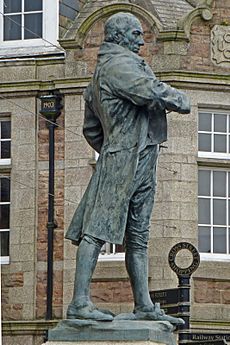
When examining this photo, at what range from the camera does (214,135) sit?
2650 cm

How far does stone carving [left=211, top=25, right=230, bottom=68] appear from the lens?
2652cm

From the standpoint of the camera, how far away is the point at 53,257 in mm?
26391

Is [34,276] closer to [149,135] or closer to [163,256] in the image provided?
[163,256]

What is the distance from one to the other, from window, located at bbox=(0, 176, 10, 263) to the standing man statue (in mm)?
15763

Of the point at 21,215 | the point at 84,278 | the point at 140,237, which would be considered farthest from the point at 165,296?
the point at 84,278

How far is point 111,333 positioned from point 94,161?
1591 cm

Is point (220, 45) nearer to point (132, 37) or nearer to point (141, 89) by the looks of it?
point (132, 37)

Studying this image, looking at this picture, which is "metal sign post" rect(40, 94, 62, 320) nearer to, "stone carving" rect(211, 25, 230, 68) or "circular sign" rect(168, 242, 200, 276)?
"circular sign" rect(168, 242, 200, 276)

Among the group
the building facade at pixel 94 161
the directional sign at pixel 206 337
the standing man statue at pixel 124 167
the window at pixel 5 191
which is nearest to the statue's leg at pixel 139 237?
the standing man statue at pixel 124 167

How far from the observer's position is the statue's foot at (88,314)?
35.0 ft

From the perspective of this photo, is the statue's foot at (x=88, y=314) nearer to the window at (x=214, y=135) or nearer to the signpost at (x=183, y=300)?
the signpost at (x=183, y=300)

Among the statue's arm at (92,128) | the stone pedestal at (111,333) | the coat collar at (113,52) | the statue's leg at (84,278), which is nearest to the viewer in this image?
the stone pedestal at (111,333)

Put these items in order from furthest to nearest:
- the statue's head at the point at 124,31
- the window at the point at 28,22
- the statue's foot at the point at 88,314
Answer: the window at the point at 28,22 → the statue's head at the point at 124,31 → the statue's foot at the point at 88,314

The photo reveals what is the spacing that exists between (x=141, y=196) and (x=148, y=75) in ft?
2.88
